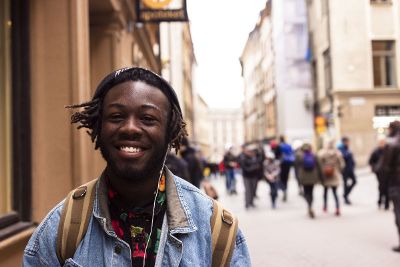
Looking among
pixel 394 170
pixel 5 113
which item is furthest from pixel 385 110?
pixel 5 113

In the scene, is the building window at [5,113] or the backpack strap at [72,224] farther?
the building window at [5,113]

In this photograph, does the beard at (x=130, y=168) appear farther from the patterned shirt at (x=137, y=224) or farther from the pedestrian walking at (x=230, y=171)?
the pedestrian walking at (x=230, y=171)

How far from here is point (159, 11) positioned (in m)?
10.1

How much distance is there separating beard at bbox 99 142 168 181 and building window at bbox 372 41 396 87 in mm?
23127

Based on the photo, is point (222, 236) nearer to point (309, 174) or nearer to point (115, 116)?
point (115, 116)

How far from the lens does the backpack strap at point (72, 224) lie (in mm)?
1684

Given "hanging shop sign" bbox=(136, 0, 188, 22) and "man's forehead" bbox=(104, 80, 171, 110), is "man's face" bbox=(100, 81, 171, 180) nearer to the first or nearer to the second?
"man's forehead" bbox=(104, 80, 171, 110)

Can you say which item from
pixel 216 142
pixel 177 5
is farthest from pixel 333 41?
pixel 216 142

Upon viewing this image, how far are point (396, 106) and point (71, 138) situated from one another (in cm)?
2234

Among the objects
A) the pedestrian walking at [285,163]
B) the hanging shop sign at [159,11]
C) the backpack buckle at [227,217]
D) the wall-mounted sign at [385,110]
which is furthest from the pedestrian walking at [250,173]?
the wall-mounted sign at [385,110]

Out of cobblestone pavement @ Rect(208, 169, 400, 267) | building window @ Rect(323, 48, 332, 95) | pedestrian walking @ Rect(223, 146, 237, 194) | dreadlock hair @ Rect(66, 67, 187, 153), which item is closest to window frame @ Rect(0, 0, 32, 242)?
cobblestone pavement @ Rect(208, 169, 400, 267)

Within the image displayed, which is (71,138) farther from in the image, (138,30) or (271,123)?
(271,123)

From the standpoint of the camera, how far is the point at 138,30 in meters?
13.1

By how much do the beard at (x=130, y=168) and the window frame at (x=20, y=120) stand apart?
3.55 metres
